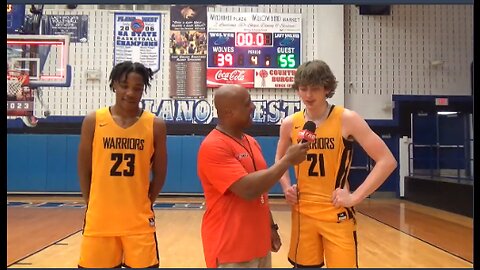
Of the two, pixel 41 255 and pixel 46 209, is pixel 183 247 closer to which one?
pixel 41 255

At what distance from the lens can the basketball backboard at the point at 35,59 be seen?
6.86 metres

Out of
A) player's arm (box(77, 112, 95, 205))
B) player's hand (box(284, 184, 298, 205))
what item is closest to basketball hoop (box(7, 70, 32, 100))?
player's arm (box(77, 112, 95, 205))

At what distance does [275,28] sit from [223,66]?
1.61 m

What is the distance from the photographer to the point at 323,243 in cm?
214

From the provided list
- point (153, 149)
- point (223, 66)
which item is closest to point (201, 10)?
point (223, 66)

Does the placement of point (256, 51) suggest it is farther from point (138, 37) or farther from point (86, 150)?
point (86, 150)

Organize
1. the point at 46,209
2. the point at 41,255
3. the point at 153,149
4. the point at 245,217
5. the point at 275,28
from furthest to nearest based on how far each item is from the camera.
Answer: the point at 275,28, the point at 46,209, the point at 41,255, the point at 153,149, the point at 245,217

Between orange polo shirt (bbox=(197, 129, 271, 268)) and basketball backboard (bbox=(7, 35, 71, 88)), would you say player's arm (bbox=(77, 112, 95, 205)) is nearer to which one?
orange polo shirt (bbox=(197, 129, 271, 268))

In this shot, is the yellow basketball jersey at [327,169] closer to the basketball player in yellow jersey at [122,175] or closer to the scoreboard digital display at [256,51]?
the basketball player in yellow jersey at [122,175]

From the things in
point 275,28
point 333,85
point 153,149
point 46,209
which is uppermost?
point 275,28

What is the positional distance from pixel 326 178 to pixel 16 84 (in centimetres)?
636

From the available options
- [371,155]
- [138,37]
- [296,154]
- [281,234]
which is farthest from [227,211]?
[138,37]

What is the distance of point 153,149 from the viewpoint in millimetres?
2262

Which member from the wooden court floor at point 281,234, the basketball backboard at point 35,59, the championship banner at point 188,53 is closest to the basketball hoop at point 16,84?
the basketball backboard at point 35,59
